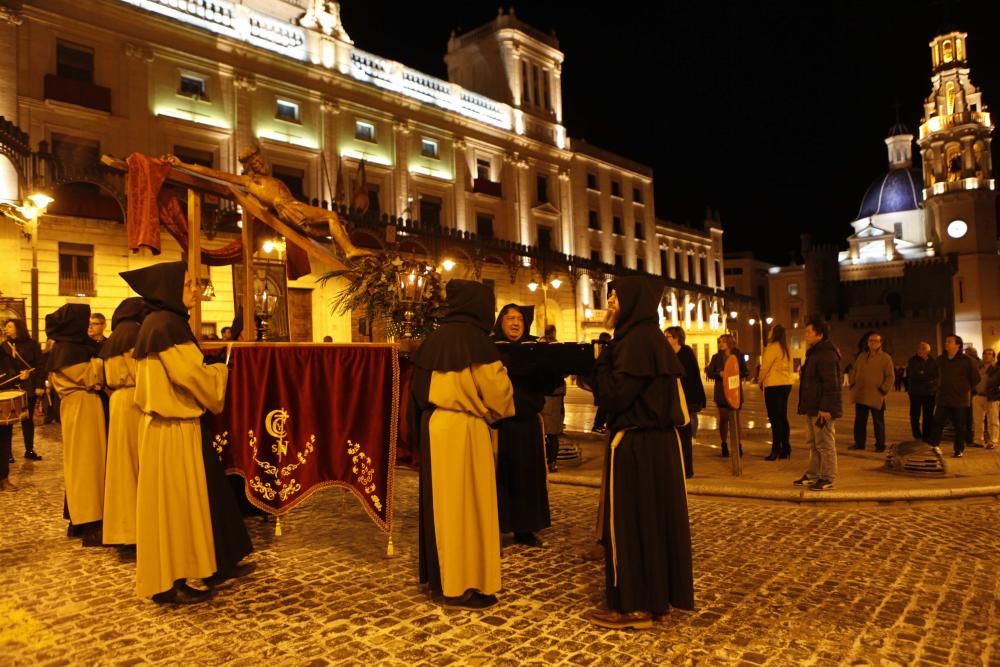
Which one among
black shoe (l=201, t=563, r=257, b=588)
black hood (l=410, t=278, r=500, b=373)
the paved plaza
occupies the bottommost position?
the paved plaza

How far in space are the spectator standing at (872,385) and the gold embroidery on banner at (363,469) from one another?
8299mm

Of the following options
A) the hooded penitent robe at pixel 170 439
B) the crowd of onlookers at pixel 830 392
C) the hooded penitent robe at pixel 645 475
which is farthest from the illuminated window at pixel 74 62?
the hooded penitent robe at pixel 645 475

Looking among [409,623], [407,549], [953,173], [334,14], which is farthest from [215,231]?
[953,173]

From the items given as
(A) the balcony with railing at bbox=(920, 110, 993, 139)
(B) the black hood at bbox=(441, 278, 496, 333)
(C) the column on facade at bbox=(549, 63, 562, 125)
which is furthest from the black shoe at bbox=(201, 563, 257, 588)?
(A) the balcony with railing at bbox=(920, 110, 993, 139)

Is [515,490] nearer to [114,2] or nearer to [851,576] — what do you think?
[851,576]

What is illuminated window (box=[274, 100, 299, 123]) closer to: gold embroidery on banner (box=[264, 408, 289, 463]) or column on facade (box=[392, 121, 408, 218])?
column on facade (box=[392, 121, 408, 218])

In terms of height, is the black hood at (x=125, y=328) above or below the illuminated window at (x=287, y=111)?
below

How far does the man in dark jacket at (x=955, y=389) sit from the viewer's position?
951cm

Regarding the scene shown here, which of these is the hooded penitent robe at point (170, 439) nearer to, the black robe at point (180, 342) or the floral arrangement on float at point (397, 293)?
the black robe at point (180, 342)

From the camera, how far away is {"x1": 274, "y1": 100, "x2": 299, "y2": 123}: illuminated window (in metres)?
→ 27.0

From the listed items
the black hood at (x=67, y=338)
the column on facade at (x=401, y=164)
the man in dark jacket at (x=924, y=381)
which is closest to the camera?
the black hood at (x=67, y=338)

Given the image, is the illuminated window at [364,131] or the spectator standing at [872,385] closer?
the spectator standing at [872,385]

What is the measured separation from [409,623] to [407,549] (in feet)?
5.20

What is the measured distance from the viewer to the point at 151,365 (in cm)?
425
